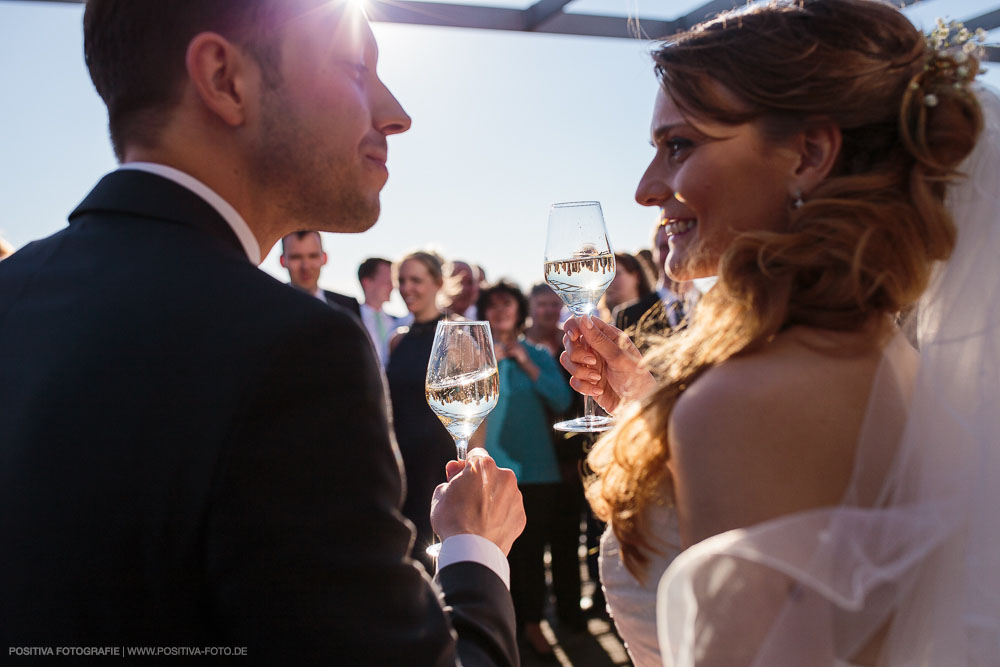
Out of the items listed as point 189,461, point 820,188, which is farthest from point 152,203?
point 820,188

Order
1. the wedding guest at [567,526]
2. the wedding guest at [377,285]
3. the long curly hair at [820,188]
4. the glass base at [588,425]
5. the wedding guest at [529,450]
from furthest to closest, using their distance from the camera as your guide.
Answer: the wedding guest at [377,285] < the wedding guest at [567,526] < the wedding guest at [529,450] < the glass base at [588,425] < the long curly hair at [820,188]

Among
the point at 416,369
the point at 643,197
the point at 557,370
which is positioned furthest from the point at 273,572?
the point at 557,370

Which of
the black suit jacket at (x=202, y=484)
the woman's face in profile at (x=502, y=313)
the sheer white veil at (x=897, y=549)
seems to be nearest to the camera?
the black suit jacket at (x=202, y=484)

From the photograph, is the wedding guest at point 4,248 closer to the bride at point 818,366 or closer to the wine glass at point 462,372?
the wine glass at point 462,372

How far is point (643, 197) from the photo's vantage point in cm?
203

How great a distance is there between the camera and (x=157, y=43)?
1429 mm

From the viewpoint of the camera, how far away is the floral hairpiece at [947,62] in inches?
64.7

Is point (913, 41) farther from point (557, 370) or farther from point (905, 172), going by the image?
point (557, 370)

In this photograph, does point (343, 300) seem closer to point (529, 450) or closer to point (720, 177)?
point (529, 450)

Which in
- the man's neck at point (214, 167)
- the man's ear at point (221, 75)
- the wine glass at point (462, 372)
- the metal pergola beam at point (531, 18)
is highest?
the metal pergola beam at point (531, 18)

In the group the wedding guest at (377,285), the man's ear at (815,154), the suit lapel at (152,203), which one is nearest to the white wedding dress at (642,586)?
the man's ear at (815,154)

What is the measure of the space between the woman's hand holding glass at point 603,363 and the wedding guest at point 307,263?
3.66 meters

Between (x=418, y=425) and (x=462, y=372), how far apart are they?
2.84 meters

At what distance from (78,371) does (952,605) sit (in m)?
1.53
